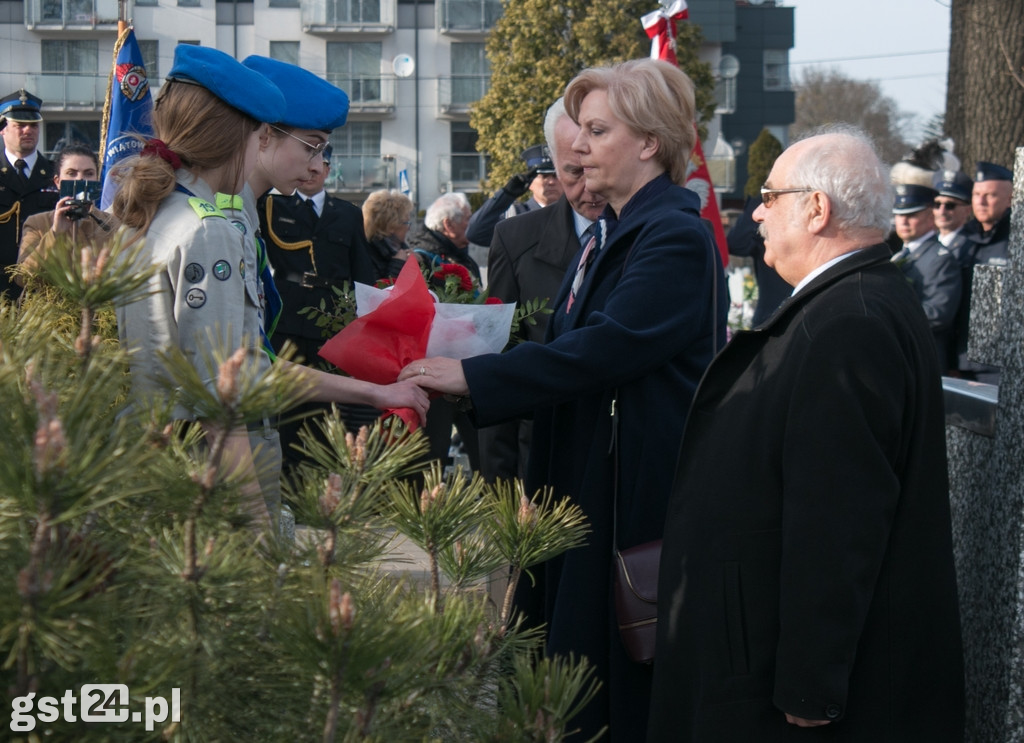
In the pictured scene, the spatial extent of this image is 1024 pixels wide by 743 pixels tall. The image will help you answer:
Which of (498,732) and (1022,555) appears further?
(1022,555)

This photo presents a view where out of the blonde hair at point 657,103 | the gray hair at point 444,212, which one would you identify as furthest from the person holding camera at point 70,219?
the gray hair at point 444,212

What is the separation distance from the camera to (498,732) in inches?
50.9

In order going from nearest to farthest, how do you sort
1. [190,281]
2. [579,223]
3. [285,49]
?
[190,281], [579,223], [285,49]

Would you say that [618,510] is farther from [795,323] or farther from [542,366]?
[795,323]

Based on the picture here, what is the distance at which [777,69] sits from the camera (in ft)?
179

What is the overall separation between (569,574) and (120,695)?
185cm

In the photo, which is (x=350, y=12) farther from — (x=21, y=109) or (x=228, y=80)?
(x=228, y=80)

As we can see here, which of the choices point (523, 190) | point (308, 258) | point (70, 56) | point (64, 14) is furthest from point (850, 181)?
point (70, 56)

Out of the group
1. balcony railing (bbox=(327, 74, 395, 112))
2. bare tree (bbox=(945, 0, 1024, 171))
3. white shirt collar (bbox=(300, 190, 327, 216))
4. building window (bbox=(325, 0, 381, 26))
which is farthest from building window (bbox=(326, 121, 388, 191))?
white shirt collar (bbox=(300, 190, 327, 216))

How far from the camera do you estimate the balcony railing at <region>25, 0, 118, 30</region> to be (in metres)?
40.5

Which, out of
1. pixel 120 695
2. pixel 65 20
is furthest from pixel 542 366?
pixel 65 20

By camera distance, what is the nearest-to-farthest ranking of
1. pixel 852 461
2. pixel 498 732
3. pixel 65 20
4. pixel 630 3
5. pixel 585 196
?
pixel 498 732, pixel 852 461, pixel 585 196, pixel 630 3, pixel 65 20

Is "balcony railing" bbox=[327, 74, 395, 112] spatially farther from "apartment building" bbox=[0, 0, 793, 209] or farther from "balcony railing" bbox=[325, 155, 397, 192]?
"balcony railing" bbox=[325, 155, 397, 192]

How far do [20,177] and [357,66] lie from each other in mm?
38245
